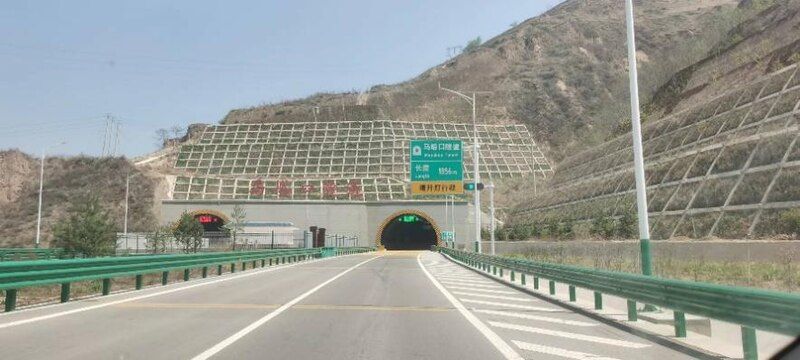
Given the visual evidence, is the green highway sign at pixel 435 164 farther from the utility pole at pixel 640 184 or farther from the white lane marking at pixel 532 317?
the white lane marking at pixel 532 317

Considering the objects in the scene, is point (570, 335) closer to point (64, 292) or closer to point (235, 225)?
point (64, 292)

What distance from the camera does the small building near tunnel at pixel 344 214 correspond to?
75.1 m

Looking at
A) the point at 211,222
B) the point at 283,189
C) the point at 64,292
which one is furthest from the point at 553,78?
the point at 64,292

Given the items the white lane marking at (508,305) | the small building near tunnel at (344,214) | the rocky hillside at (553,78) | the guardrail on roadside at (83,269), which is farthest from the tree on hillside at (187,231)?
the rocky hillside at (553,78)

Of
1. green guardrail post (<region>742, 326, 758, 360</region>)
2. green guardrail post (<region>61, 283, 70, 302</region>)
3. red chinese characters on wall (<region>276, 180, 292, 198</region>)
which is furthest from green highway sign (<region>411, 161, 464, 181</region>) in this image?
red chinese characters on wall (<region>276, 180, 292, 198</region>)

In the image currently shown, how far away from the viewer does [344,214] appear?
80.7m

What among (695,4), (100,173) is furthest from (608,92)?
(100,173)

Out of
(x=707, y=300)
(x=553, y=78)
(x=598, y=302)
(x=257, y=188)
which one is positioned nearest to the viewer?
(x=707, y=300)

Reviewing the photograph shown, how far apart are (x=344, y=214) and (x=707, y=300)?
73299 mm

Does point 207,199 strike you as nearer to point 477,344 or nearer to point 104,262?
point 104,262

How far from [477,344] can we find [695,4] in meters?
167

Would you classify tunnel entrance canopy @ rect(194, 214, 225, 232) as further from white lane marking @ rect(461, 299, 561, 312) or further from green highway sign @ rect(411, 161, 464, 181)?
white lane marking @ rect(461, 299, 561, 312)

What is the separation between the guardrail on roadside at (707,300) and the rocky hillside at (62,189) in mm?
67940

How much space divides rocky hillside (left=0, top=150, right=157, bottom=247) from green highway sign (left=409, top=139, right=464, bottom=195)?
41260mm
